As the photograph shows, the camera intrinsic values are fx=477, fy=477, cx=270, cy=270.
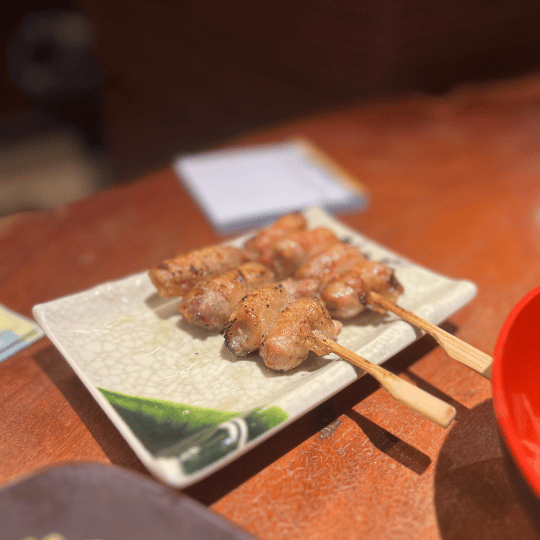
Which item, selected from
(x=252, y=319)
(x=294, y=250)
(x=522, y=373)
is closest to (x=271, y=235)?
(x=294, y=250)

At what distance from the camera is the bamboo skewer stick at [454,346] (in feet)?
4.33

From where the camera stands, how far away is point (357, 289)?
1.68m

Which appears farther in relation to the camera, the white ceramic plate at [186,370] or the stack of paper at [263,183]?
the stack of paper at [263,183]

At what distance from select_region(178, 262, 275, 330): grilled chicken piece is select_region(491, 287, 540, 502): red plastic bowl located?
859 mm

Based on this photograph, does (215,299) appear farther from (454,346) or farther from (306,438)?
(454,346)

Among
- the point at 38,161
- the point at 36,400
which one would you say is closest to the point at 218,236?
the point at 36,400

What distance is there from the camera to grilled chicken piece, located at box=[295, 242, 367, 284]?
1829 mm

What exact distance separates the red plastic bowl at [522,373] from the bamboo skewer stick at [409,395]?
141mm

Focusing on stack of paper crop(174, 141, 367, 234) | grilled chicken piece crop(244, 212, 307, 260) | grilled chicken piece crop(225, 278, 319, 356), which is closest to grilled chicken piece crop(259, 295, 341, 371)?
grilled chicken piece crop(225, 278, 319, 356)

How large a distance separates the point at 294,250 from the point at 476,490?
1.04 m

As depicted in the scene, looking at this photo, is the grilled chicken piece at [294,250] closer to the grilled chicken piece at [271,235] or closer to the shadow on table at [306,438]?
the grilled chicken piece at [271,235]

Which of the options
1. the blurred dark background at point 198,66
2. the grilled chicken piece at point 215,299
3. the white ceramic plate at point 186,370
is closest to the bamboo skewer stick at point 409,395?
the white ceramic plate at point 186,370

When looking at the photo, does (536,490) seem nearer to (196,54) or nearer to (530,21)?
(530,21)

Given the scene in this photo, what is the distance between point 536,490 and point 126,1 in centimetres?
784
